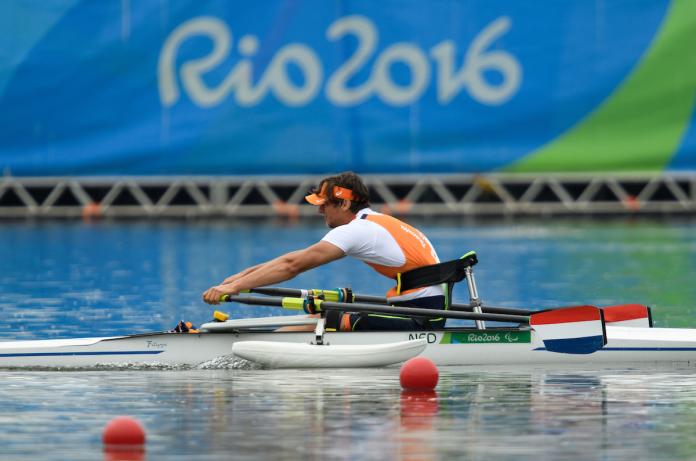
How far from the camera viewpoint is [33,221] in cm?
3947

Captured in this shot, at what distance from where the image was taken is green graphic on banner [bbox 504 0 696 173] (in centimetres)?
3853

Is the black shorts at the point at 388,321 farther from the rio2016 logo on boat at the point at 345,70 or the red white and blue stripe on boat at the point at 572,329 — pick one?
the rio2016 logo on boat at the point at 345,70

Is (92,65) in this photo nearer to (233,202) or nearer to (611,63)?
(233,202)

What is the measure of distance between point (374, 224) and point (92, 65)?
2646 cm

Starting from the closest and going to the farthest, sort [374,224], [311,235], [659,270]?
[374,224] → [659,270] → [311,235]

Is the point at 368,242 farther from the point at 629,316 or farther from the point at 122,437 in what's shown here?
the point at 122,437

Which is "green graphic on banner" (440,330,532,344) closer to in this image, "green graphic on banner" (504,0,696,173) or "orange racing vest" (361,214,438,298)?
"orange racing vest" (361,214,438,298)

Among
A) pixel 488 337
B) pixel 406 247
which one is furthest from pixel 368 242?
pixel 488 337

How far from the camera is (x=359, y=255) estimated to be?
1372cm

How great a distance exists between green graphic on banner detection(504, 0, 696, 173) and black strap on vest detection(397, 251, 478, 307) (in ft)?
83.3

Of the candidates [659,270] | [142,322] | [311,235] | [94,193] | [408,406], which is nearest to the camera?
[408,406]

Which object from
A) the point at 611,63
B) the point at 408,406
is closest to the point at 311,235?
the point at 611,63

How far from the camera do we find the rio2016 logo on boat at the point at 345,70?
3916 centimetres

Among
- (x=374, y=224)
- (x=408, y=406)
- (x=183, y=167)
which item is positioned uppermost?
(x=183, y=167)
